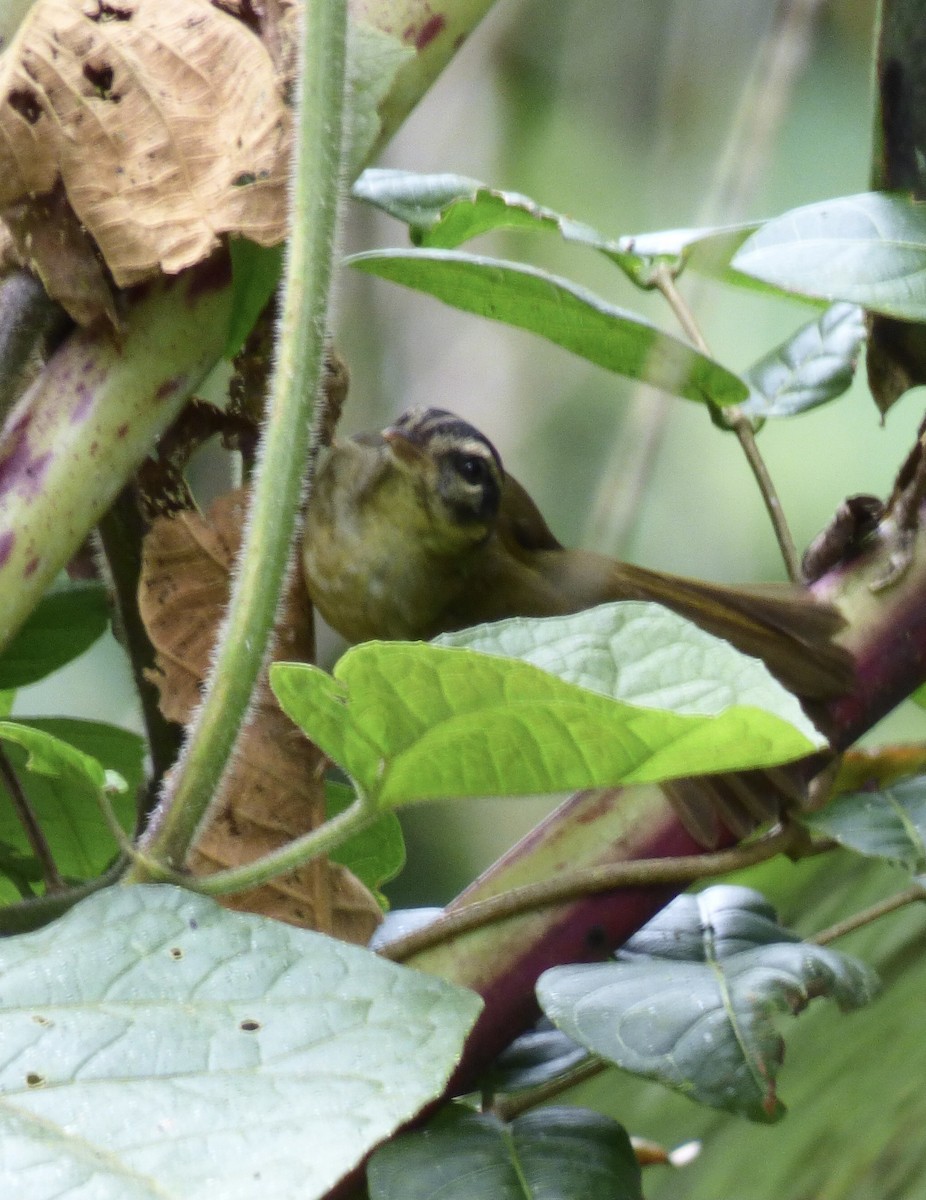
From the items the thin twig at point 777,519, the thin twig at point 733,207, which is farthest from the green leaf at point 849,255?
the thin twig at point 777,519

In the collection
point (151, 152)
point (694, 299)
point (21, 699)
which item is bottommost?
point (21, 699)

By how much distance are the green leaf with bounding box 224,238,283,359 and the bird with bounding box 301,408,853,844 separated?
0.74 feet

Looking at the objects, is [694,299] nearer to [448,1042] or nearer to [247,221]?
[247,221]

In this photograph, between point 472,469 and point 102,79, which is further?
point 472,469

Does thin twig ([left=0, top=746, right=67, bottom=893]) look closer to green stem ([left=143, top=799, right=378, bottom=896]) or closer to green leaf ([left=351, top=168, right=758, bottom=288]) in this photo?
green stem ([left=143, top=799, right=378, bottom=896])

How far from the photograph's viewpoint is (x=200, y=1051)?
0.48m

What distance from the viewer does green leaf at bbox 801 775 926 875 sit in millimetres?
691

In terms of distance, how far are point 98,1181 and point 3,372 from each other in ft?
1.47

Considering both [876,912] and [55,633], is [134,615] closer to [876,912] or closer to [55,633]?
[55,633]

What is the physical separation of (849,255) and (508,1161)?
49 centimetres

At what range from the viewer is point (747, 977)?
0.65 m

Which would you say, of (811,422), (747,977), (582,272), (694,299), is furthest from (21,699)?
(747,977)

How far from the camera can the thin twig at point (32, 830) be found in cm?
72

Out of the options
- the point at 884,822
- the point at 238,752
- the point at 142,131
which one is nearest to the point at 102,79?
the point at 142,131
